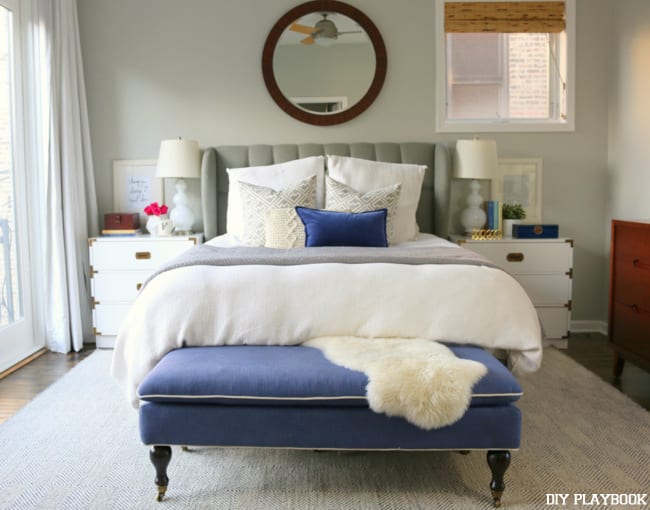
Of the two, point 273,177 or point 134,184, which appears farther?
point 134,184

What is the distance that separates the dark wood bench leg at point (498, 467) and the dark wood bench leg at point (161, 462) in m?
1.07

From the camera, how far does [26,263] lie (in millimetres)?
3959

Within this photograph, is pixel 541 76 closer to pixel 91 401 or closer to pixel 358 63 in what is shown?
pixel 358 63

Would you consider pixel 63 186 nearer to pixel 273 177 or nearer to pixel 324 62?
pixel 273 177

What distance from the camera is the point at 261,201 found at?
371 cm

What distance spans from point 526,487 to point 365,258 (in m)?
1.08

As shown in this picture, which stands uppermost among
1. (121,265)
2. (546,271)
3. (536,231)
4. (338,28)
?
(338,28)

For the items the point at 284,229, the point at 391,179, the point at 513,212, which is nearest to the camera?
the point at 284,229

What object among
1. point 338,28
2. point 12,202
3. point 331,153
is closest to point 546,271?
point 331,153

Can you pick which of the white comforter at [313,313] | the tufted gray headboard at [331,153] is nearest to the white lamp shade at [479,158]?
the tufted gray headboard at [331,153]

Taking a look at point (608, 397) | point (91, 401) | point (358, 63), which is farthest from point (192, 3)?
point (608, 397)

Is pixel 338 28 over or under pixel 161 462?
over

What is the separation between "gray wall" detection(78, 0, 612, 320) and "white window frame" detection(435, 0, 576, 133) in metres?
0.05

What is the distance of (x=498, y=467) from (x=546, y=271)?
225 cm
